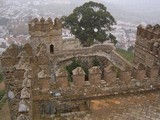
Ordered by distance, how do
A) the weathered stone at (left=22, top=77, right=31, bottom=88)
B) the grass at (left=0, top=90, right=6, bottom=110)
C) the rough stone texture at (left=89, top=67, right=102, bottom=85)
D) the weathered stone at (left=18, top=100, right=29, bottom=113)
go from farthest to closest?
the grass at (left=0, top=90, right=6, bottom=110) < the rough stone texture at (left=89, top=67, right=102, bottom=85) < the weathered stone at (left=22, top=77, right=31, bottom=88) < the weathered stone at (left=18, top=100, right=29, bottom=113)

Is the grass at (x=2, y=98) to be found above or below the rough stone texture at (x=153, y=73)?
below

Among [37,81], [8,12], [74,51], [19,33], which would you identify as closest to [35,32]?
[74,51]

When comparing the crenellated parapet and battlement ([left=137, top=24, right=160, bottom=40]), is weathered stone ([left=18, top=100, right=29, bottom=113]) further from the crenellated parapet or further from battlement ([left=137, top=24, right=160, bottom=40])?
battlement ([left=137, top=24, right=160, bottom=40])

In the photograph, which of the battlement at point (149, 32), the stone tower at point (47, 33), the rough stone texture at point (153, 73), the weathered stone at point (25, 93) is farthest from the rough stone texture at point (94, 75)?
the stone tower at point (47, 33)

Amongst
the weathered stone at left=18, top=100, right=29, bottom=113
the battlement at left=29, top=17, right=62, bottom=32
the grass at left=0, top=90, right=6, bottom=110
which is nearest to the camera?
the weathered stone at left=18, top=100, right=29, bottom=113

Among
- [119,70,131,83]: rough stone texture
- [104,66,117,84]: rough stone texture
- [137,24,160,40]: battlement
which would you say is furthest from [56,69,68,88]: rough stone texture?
[137,24,160,40]: battlement

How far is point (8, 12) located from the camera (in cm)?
8506

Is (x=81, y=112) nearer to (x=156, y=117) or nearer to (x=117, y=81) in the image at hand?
(x=117, y=81)

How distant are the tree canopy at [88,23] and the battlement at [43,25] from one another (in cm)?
718

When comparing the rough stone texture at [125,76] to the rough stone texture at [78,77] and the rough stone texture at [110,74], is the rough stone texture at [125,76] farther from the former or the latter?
the rough stone texture at [78,77]

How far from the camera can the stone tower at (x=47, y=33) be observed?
28.5 m

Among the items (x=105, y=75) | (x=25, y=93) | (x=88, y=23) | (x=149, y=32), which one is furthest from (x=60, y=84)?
(x=88, y=23)

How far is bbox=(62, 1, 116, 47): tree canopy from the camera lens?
3584 cm

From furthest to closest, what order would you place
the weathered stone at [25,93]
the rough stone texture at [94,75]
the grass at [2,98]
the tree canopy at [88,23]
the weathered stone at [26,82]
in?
the tree canopy at [88,23] < the grass at [2,98] < the rough stone texture at [94,75] < the weathered stone at [26,82] < the weathered stone at [25,93]
